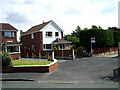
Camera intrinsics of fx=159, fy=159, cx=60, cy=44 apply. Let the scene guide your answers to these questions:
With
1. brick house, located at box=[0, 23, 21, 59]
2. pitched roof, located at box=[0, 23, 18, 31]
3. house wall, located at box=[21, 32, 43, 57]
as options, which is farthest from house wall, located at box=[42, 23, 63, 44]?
brick house, located at box=[0, 23, 21, 59]

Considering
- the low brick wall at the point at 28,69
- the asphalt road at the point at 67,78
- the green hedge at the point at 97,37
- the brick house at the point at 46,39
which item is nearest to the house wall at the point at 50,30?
the brick house at the point at 46,39

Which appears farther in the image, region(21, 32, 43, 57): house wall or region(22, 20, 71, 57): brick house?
region(21, 32, 43, 57): house wall

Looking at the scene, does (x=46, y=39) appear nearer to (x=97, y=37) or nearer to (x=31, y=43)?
(x=31, y=43)

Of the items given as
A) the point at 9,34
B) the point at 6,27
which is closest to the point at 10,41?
the point at 9,34

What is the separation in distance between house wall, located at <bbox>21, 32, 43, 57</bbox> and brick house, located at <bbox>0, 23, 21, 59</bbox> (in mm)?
6592

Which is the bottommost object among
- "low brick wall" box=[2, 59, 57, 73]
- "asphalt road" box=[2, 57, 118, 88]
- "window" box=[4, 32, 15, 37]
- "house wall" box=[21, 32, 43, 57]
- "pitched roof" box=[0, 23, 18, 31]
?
"asphalt road" box=[2, 57, 118, 88]

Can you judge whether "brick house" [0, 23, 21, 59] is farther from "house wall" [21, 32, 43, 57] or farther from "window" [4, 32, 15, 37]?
"house wall" [21, 32, 43, 57]

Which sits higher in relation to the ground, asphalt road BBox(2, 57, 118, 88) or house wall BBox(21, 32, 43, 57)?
house wall BBox(21, 32, 43, 57)

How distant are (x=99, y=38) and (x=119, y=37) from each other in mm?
9196

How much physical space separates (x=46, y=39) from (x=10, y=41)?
28.9ft

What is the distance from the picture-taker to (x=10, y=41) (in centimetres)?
2773

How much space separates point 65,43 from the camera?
34750 millimetres

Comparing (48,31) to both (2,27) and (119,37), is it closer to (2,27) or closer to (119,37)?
(2,27)

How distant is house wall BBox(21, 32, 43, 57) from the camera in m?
33.8
